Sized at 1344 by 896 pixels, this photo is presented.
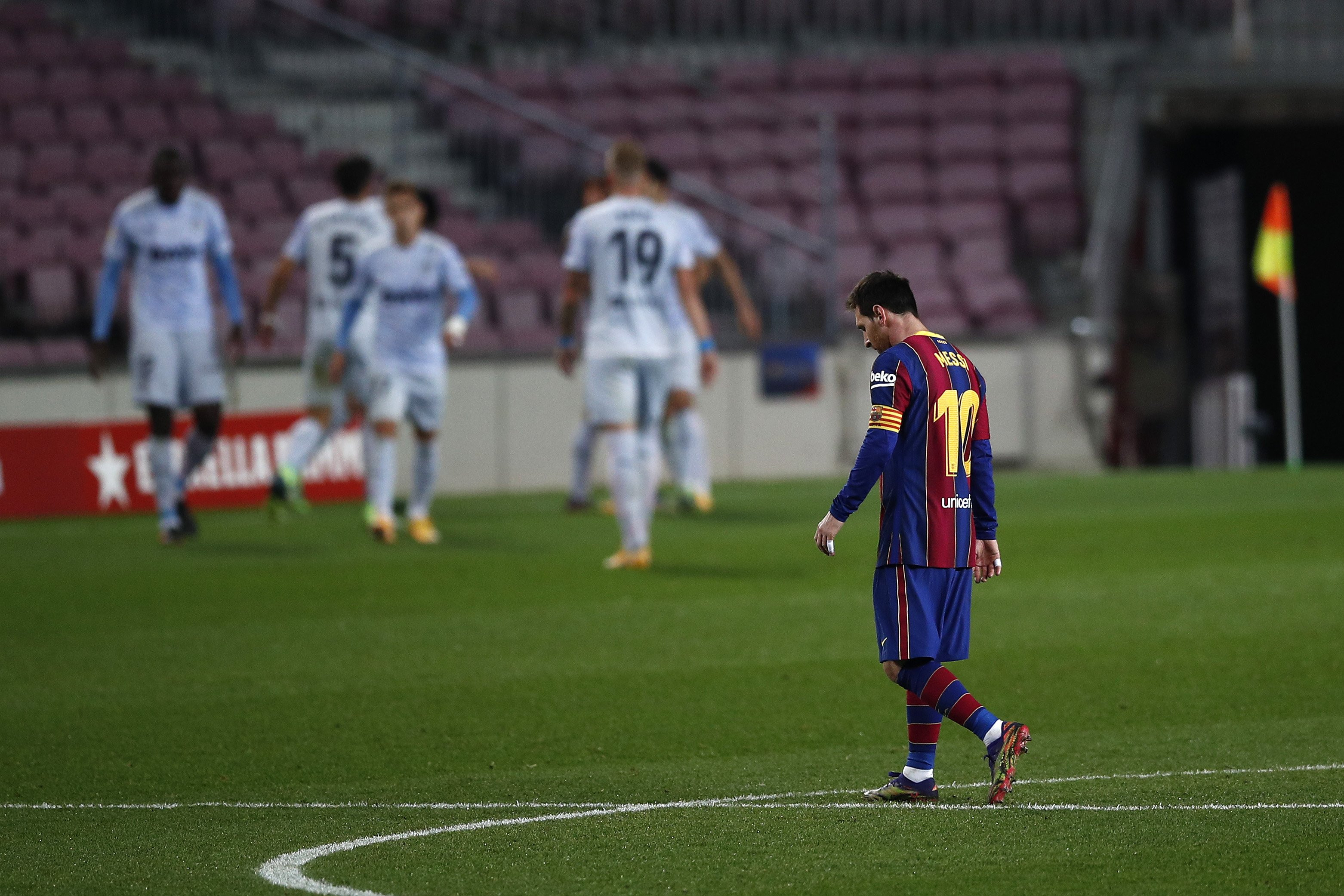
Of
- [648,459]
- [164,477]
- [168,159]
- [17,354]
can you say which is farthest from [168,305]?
[17,354]

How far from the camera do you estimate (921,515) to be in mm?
5266

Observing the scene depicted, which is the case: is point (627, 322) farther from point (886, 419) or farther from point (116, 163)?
point (116, 163)

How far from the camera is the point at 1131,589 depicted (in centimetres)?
983

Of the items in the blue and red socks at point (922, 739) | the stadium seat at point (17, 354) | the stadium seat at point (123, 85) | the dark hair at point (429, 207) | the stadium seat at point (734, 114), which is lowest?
the blue and red socks at point (922, 739)

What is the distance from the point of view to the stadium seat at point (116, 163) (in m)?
18.9

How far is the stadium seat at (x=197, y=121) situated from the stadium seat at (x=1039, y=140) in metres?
8.19

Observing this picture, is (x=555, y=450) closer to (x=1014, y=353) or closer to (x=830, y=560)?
(x=1014, y=353)

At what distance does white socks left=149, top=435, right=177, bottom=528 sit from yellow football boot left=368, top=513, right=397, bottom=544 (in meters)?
1.22

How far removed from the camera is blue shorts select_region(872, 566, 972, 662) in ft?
17.1

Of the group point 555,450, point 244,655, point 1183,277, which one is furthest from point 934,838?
point 1183,277

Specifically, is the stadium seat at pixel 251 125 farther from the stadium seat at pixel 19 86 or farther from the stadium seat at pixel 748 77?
the stadium seat at pixel 748 77

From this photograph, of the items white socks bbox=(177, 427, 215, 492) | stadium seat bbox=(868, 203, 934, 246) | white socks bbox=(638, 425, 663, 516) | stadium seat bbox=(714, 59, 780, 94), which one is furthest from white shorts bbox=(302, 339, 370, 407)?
stadium seat bbox=(714, 59, 780, 94)

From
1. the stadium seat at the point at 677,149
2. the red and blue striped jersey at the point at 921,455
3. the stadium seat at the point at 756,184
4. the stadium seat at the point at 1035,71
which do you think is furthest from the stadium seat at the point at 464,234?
the red and blue striped jersey at the point at 921,455

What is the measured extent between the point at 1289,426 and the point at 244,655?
43.5 feet
